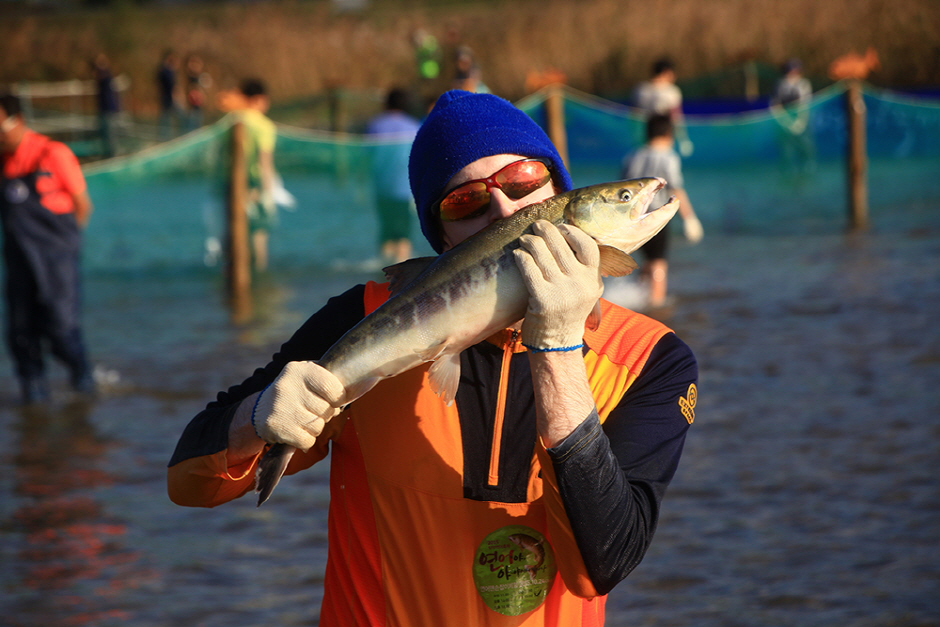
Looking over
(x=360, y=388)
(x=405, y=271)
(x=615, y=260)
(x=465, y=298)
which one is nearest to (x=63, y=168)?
(x=405, y=271)

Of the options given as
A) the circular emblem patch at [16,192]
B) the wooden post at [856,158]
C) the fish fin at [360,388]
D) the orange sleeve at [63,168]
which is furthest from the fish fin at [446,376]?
the wooden post at [856,158]

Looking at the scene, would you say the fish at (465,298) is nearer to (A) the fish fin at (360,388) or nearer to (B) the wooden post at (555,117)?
(A) the fish fin at (360,388)

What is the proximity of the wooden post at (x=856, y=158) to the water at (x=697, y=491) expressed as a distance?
3.94 m

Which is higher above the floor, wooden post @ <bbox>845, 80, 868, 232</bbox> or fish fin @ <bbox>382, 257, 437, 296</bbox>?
fish fin @ <bbox>382, 257, 437, 296</bbox>

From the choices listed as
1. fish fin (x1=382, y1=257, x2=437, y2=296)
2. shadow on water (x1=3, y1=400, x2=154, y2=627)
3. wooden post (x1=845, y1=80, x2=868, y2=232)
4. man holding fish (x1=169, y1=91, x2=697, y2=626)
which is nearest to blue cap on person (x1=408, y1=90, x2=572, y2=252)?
man holding fish (x1=169, y1=91, x2=697, y2=626)

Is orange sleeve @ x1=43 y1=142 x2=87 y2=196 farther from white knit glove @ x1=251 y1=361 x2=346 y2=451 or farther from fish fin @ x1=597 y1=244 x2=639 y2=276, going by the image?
fish fin @ x1=597 y1=244 x2=639 y2=276

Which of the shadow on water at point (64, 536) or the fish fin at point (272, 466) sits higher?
the fish fin at point (272, 466)

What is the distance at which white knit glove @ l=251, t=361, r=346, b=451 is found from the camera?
6.58 feet

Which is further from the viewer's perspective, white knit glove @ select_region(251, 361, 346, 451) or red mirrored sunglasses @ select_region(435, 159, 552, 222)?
red mirrored sunglasses @ select_region(435, 159, 552, 222)

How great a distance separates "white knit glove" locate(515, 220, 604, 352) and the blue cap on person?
0.39 m

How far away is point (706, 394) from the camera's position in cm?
767

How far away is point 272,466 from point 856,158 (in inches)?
550

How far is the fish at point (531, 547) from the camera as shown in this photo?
211 centimetres

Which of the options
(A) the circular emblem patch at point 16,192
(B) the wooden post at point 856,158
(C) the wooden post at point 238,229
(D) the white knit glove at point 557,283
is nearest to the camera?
(D) the white knit glove at point 557,283
